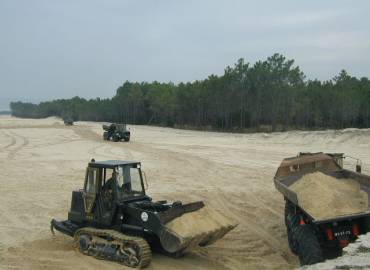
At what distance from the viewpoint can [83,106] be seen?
142125 mm

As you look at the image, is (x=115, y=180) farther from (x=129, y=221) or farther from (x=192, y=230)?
(x=192, y=230)

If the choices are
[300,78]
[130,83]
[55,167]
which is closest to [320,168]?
[55,167]

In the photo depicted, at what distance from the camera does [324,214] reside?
885 cm

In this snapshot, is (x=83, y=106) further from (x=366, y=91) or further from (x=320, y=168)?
(x=320, y=168)

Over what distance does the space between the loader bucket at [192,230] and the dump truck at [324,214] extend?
1.38 m

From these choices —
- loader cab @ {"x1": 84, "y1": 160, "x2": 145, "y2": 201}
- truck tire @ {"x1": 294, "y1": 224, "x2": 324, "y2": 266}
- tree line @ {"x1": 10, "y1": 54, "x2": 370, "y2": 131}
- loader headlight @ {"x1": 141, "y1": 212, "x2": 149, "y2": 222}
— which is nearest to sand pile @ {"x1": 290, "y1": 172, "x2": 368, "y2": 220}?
truck tire @ {"x1": 294, "y1": 224, "x2": 324, "y2": 266}

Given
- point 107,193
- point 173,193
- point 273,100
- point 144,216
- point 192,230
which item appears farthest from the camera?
point 273,100

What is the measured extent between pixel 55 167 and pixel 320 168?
14907 mm

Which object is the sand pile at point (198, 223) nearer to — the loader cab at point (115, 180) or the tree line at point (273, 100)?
the loader cab at point (115, 180)

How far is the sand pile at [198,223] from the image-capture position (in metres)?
9.00

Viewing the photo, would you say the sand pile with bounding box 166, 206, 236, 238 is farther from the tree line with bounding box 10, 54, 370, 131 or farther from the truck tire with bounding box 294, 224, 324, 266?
the tree line with bounding box 10, 54, 370, 131

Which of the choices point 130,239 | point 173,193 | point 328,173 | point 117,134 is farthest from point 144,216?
point 117,134

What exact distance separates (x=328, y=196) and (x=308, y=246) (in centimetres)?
120

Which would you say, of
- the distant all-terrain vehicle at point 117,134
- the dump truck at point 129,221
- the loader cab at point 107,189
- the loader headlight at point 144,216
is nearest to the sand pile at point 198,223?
the dump truck at point 129,221
